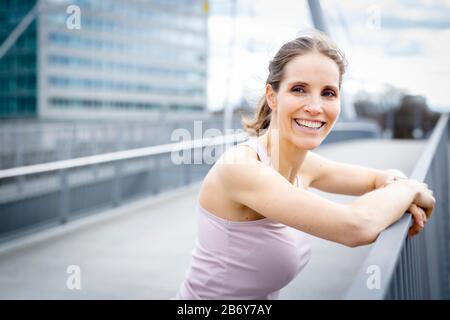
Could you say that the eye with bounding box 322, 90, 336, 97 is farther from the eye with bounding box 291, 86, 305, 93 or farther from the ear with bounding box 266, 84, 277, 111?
the ear with bounding box 266, 84, 277, 111

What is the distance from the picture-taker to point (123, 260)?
17.4 feet

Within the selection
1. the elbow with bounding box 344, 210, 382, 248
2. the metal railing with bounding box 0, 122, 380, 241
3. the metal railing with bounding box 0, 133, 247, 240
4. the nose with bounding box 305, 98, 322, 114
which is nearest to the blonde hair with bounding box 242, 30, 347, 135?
the nose with bounding box 305, 98, 322, 114

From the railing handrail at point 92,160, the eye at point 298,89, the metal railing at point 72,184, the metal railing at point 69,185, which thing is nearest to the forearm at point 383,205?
the eye at point 298,89

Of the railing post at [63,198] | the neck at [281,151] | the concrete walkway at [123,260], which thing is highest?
the neck at [281,151]

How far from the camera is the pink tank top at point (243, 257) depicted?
76.5 inches

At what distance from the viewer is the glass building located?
5975 centimetres

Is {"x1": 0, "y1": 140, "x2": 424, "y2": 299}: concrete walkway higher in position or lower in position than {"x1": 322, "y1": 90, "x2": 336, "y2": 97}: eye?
lower

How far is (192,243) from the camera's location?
6039 millimetres

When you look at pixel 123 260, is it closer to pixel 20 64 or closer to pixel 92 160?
pixel 92 160

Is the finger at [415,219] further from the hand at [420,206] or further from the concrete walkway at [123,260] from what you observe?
the concrete walkway at [123,260]

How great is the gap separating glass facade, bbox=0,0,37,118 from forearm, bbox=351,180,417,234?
56.5m

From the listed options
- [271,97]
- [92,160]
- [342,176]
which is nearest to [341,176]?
[342,176]

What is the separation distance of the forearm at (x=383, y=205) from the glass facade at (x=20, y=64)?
185 ft

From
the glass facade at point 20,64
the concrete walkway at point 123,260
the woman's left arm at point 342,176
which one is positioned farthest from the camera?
the glass facade at point 20,64
